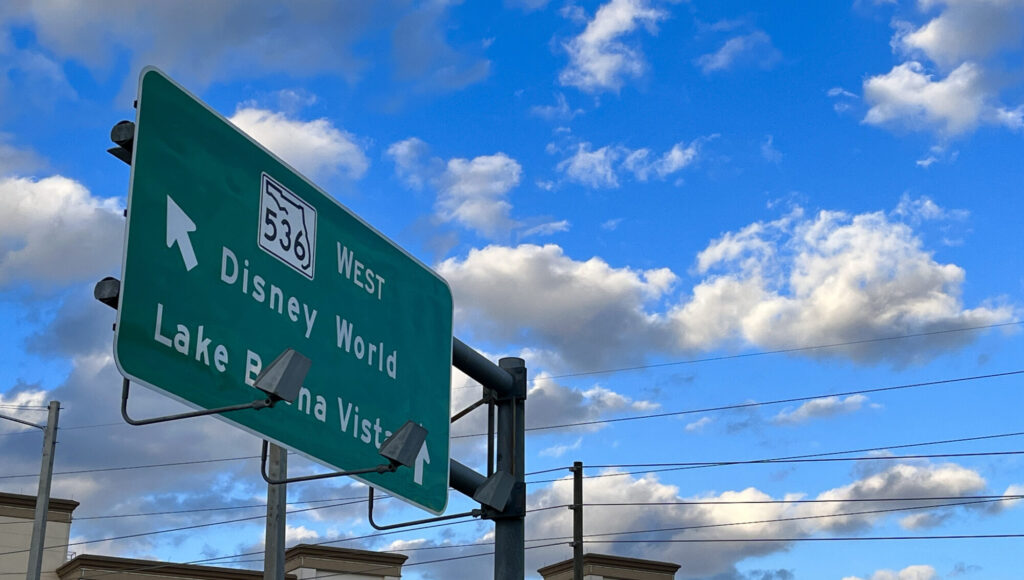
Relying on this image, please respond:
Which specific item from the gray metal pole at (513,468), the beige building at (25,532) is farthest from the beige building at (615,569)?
the gray metal pole at (513,468)

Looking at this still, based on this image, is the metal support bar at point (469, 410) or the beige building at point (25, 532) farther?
the beige building at point (25, 532)

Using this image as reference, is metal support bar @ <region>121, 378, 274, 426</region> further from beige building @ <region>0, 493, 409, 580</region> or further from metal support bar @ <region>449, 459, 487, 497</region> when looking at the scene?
beige building @ <region>0, 493, 409, 580</region>

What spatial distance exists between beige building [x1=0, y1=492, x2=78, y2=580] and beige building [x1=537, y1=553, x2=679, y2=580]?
13643mm

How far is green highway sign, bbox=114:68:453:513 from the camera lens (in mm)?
5293

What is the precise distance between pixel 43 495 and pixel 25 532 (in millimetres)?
7623

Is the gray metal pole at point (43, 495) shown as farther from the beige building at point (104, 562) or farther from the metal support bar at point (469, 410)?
the metal support bar at point (469, 410)

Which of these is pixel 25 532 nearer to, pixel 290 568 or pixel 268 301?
pixel 290 568

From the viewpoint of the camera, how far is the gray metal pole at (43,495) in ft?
75.7

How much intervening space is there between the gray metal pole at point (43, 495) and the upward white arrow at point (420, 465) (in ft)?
56.8

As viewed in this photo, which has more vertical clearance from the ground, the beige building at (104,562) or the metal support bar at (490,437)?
the beige building at (104,562)

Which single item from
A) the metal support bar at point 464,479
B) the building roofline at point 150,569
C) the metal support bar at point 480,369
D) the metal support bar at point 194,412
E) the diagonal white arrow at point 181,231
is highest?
the building roofline at point 150,569

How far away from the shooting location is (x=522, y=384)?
9000 millimetres

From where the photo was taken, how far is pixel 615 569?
3566 cm

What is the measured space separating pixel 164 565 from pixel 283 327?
27.5 meters
